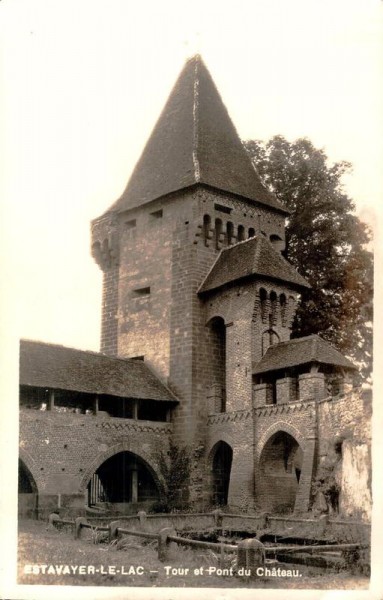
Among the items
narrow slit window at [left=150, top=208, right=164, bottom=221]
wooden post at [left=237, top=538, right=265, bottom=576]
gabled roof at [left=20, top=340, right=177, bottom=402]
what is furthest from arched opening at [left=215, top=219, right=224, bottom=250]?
wooden post at [left=237, top=538, right=265, bottom=576]

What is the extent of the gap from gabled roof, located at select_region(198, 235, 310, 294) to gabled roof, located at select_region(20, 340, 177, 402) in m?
3.60

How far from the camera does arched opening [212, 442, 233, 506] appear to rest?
27.6 meters

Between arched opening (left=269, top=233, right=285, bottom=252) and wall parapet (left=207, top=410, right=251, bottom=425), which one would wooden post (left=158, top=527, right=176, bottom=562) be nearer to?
wall parapet (left=207, top=410, right=251, bottom=425)

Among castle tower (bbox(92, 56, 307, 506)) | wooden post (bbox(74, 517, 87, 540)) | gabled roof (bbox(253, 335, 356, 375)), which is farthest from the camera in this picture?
castle tower (bbox(92, 56, 307, 506))

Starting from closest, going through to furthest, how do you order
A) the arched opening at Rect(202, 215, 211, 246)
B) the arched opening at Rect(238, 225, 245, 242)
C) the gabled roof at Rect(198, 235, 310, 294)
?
the gabled roof at Rect(198, 235, 310, 294)
the arched opening at Rect(202, 215, 211, 246)
the arched opening at Rect(238, 225, 245, 242)

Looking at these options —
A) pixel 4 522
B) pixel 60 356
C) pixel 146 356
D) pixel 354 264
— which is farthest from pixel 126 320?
pixel 4 522

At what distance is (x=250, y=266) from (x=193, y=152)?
218 inches

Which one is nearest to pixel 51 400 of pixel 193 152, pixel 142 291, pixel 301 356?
pixel 142 291

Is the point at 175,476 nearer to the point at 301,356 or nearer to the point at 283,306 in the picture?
the point at 301,356

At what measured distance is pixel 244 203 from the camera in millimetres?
30094

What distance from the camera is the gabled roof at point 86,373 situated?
2441 cm

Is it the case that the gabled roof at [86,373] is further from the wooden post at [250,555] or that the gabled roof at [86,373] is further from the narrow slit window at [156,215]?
the wooden post at [250,555]

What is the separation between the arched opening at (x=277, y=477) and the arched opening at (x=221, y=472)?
7.71 ft

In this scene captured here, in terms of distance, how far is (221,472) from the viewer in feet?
92.2
